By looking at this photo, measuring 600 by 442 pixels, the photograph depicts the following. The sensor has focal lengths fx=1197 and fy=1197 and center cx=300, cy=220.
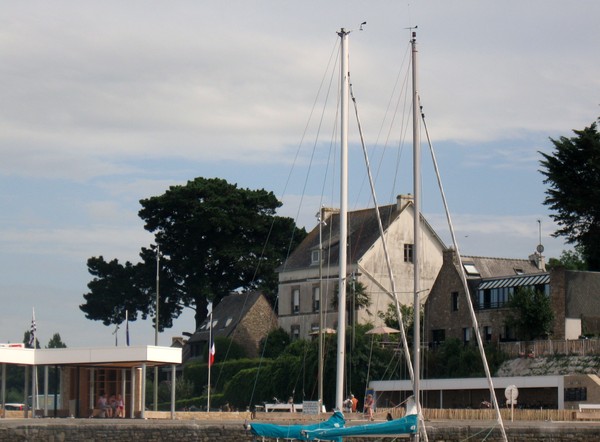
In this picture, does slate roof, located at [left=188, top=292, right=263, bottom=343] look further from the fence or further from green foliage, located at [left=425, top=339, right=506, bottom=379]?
the fence

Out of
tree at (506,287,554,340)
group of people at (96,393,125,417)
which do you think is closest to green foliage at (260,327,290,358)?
tree at (506,287,554,340)

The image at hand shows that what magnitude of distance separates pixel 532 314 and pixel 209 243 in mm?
44916

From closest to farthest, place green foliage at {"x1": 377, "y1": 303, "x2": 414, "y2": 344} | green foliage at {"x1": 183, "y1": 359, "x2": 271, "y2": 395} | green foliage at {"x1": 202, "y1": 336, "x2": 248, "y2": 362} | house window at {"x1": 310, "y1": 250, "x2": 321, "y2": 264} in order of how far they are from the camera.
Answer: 1. green foliage at {"x1": 377, "y1": 303, "x2": 414, "y2": 344}
2. green foliage at {"x1": 183, "y1": 359, "x2": 271, "y2": 395}
3. house window at {"x1": 310, "y1": 250, "x2": 321, "y2": 264}
4. green foliage at {"x1": 202, "y1": 336, "x2": 248, "y2": 362}

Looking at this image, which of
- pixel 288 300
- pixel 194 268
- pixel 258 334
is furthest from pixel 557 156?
pixel 194 268

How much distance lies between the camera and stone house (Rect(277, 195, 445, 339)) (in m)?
90.8

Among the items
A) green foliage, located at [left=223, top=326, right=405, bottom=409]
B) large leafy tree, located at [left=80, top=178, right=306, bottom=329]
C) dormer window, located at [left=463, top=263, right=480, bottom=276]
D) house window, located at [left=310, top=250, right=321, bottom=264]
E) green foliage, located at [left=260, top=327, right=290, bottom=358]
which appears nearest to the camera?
green foliage, located at [left=223, top=326, right=405, bottom=409]

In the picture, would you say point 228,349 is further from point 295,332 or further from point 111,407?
point 111,407

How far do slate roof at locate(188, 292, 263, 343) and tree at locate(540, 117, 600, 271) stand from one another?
32.8 m

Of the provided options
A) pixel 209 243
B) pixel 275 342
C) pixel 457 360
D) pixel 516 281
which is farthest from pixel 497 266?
pixel 209 243

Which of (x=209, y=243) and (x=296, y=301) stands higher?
→ (x=209, y=243)

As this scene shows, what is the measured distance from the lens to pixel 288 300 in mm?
98500

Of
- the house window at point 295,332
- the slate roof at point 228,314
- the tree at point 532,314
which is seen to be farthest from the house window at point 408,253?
the tree at point 532,314

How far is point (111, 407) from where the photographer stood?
54.9 m

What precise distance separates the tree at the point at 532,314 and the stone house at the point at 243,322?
32393 mm
